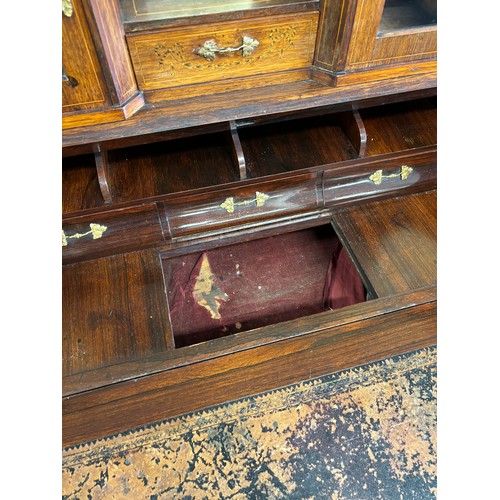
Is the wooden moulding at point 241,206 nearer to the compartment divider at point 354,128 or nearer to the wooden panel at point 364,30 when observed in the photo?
the compartment divider at point 354,128

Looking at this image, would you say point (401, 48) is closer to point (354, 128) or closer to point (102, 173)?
point (354, 128)

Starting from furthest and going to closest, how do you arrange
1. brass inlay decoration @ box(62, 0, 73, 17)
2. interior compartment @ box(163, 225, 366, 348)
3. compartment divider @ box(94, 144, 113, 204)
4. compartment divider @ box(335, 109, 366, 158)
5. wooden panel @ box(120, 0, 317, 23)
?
1. interior compartment @ box(163, 225, 366, 348)
2. compartment divider @ box(335, 109, 366, 158)
3. compartment divider @ box(94, 144, 113, 204)
4. wooden panel @ box(120, 0, 317, 23)
5. brass inlay decoration @ box(62, 0, 73, 17)

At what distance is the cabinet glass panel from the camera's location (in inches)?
32.5

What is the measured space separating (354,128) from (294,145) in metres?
0.16

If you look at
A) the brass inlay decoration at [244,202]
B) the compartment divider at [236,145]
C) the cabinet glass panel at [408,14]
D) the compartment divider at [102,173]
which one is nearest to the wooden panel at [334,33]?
the cabinet glass panel at [408,14]

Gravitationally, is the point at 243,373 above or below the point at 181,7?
below

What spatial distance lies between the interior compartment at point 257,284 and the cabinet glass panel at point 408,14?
0.62 meters

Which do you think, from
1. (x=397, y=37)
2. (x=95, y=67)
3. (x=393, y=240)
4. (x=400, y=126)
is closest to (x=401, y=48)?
(x=397, y=37)

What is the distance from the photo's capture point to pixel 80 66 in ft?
2.27

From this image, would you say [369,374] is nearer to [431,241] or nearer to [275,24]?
[431,241]

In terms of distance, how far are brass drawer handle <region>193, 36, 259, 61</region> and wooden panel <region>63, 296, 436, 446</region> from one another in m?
0.58

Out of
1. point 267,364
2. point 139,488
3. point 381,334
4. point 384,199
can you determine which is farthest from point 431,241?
point 139,488

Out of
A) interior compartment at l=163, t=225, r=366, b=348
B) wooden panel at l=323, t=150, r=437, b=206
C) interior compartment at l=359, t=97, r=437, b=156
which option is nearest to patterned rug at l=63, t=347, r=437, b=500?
interior compartment at l=163, t=225, r=366, b=348

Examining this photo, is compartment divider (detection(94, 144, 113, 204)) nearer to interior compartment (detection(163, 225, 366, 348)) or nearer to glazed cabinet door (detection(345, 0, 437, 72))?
interior compartment (detection(163, 225, 366, 348))
